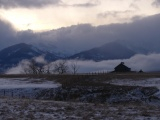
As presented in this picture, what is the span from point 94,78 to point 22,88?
19.8 m

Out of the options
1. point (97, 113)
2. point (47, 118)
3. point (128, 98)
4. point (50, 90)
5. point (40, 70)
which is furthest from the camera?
point (40, 70)

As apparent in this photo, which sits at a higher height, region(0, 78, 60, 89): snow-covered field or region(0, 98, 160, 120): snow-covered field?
region(0, 78, 60, 89): snow-covered field

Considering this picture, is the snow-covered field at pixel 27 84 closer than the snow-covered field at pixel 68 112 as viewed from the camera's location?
No

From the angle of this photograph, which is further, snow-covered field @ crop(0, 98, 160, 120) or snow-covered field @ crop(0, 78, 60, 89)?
snow-covered field @ crop(0, 78, 60, 89)

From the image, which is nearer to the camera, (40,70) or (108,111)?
(108,111)

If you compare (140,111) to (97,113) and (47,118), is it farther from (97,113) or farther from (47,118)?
(47,118)

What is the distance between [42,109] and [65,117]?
3499mm

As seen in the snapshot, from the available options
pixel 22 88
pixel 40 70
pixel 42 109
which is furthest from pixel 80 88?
pixel 40 70

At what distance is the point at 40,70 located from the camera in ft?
594

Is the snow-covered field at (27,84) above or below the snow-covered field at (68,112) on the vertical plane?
above

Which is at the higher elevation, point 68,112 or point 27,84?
point 27,84

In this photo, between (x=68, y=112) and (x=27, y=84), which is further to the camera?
(x=27, y=84)

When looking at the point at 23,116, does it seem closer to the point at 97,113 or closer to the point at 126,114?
the point at 97,113

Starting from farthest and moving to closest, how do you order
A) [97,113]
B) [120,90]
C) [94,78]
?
[94,78]
[120,90]
[97,113]
